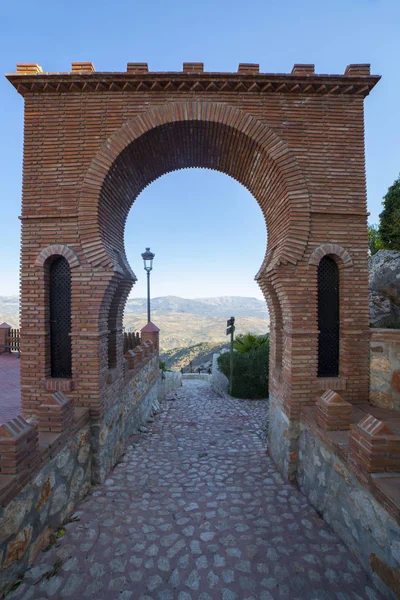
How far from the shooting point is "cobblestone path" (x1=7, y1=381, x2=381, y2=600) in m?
2.75

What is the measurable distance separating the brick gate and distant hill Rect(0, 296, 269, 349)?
244 inches

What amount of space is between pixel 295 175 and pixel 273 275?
1.65 meters

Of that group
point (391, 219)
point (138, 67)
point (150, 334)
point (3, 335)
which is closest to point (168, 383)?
point (150, 334)

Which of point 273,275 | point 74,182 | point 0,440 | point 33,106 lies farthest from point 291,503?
point 33,106

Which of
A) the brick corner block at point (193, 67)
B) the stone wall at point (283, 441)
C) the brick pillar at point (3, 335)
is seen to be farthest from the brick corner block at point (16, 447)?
the brick pillar at point (3, 335)

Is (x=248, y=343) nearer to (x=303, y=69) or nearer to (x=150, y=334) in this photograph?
(x=150, y=334)

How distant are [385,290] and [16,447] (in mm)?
7557

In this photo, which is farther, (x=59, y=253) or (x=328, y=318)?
(x=328, y=318)

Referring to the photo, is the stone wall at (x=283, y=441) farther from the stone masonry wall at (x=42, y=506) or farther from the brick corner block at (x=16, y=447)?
the brick corner block at (x=16, y=447)

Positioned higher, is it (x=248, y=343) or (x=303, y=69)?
(x=303, y=69)

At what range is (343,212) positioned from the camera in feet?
15.1

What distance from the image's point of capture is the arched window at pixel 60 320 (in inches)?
186

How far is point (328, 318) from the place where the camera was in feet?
15.8

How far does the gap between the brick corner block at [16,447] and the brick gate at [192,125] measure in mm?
1468
